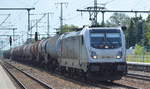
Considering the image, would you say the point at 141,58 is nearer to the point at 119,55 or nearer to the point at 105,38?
the point at 105,38

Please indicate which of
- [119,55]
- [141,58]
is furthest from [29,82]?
[141,58]

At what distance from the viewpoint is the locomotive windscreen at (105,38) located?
78.4 ft

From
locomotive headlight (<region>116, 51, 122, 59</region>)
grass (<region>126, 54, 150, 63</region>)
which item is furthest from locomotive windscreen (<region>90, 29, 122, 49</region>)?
grass (<region>126, 54, 150, 63</region>)

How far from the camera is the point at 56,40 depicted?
35.7 metres

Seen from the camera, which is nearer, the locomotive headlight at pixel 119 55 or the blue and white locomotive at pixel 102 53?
the blue and white locomotive at pixel 102 53

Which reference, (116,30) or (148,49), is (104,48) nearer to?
(116,30)

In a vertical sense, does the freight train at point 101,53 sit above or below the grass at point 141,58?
above

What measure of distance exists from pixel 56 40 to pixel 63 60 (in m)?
4.35

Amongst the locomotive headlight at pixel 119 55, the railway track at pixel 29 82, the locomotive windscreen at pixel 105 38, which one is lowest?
the railway track at pixel 29 82

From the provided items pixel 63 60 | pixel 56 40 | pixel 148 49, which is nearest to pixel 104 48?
pixel 63 60

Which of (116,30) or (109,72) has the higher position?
(116,30)

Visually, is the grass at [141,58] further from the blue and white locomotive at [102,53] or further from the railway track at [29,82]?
the blue and white locomotive at [102,53]

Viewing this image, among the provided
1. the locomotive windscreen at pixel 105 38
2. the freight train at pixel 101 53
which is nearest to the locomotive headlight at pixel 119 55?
the freight train at pixel 101 53

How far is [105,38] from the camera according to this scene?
24.2 meters
